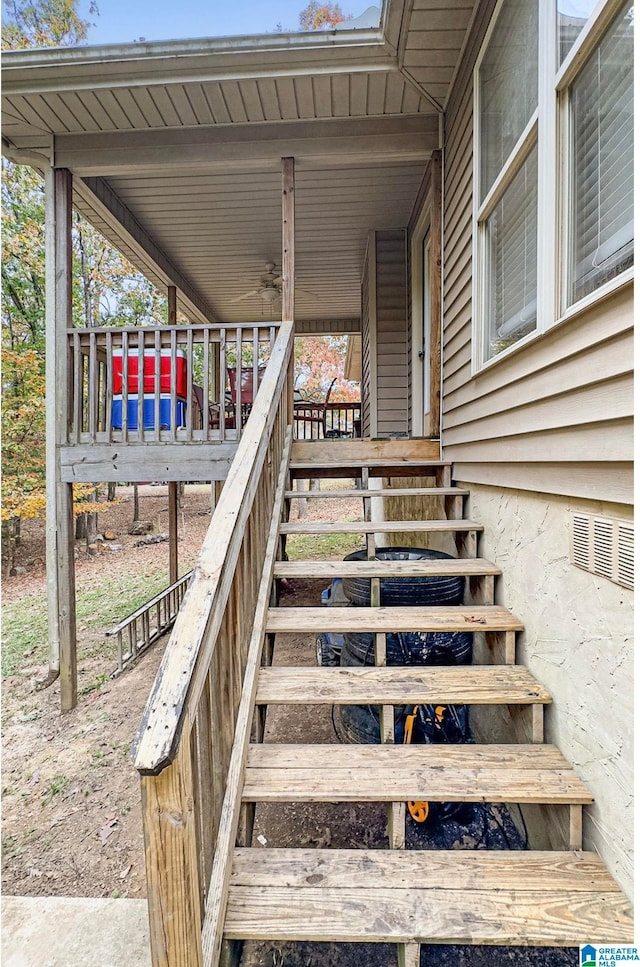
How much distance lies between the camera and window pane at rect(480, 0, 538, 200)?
1954 mm

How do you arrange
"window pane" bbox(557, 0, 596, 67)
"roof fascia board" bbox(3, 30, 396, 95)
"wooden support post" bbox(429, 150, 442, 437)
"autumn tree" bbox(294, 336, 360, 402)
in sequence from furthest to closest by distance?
"autumn tree" bbox(294, 336, 360, 402) < "wooden support post" bbox(429, 150, 442, 437) < "roof fascia board" bbox(3, 30, 396, 95) < "window pane" bbox(557, 0, 596, 67)

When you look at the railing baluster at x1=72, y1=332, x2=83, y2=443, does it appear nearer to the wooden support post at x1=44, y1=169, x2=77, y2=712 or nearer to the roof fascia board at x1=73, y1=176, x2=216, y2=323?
the wooden support post at x1=44, y1=169, x2=77, y2=712

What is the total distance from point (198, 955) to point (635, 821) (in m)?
1.12

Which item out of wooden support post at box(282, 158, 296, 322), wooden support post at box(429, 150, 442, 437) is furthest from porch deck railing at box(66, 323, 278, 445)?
wooden support post at box(429, 150, 442, 437)

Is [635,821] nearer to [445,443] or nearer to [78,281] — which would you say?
[445,443]

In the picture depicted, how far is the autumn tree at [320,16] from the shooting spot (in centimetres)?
286

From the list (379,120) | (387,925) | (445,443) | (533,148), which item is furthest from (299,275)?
(387,925)

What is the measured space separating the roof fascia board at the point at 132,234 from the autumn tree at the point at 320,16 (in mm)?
2279

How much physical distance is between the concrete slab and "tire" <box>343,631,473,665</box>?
1.17 meters

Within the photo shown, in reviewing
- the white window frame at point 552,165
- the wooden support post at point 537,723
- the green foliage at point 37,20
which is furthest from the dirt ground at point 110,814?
the green foliage at point 37,20

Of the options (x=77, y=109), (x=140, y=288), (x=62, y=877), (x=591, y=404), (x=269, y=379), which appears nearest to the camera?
(x=591, y=404)

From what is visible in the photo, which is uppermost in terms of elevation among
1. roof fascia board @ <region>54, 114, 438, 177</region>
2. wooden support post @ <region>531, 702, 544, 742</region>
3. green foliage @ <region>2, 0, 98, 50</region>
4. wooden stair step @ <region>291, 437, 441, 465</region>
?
green foliage @ <region>2, 0, 98, 50</region>

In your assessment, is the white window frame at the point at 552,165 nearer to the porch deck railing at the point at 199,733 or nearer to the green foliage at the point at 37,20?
the porch deck railing at the point at 199,733

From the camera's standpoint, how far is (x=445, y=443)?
3346 mm
